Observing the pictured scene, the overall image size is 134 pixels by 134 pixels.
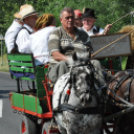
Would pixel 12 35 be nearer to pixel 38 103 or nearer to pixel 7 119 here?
pixel 38 103

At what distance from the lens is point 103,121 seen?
5.11m

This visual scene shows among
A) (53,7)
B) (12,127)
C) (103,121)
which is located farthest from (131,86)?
(53,7)

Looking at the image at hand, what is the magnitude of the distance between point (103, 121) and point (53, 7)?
16.0 metres

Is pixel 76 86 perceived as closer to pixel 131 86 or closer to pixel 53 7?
pixel 131 86

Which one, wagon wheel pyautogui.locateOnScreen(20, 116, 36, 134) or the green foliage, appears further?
the green foliage

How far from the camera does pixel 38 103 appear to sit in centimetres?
595

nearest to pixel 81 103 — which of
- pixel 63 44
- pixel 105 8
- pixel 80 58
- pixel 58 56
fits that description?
pixel 80 58

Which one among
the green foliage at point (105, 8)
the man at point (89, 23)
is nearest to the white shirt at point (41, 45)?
the man at point (89, 23)

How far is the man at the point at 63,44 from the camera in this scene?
5.64 meters

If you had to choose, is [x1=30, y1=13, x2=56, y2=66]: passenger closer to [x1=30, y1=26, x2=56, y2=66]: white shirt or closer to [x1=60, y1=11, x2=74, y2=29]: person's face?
[x1=30, y1=26, x2=56, y2=66]: white shirt

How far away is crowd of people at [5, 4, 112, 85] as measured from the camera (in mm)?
5691

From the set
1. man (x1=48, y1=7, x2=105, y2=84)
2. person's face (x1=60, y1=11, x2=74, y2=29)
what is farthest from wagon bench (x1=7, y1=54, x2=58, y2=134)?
person's face (x1=60, y1=11, x2=74, y2=29)

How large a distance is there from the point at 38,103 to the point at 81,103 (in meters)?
1.29

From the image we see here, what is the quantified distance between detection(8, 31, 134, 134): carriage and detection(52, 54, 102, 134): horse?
1.2 inches
